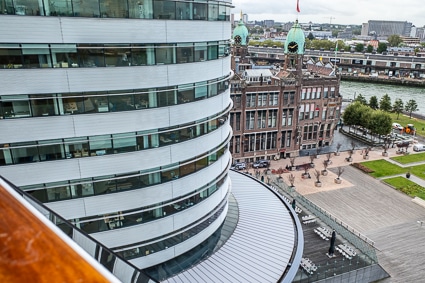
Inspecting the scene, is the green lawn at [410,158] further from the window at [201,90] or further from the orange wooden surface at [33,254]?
the orange wooden surface at [33,254]

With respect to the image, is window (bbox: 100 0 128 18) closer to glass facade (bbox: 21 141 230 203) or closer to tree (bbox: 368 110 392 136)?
glass facade (bbox: 21 141 230 203)

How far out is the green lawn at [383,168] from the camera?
5893 cm

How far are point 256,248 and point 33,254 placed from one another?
2188 cm

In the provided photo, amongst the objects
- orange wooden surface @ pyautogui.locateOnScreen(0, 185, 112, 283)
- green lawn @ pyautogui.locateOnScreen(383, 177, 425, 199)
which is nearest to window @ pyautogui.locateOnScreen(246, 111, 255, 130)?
green lawn @ pyautogui.locateOnScreen(383, 177, 425, 199)

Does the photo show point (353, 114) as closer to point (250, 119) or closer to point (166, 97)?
point (250, 119)

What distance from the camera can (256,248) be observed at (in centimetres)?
2319

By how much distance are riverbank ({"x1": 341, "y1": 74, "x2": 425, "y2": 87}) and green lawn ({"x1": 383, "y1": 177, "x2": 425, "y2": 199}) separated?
10823 centimetres

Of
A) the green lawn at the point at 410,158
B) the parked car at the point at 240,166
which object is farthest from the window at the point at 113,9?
the green lawn at the point at 410,158

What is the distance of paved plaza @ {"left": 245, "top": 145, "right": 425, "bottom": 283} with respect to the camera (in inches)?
1420

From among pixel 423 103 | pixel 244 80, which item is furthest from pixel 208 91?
pixel 423 103

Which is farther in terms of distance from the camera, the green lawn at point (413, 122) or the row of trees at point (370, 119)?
the green lawn at point (413, 122)

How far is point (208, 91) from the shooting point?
20875 millimetres

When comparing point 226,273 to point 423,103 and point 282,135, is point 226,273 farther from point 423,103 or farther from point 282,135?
point 423,103

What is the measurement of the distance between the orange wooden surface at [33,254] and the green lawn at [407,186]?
2274 inches
